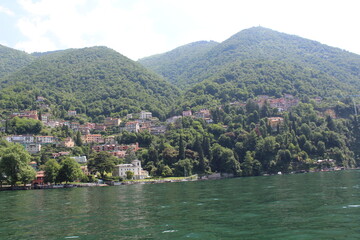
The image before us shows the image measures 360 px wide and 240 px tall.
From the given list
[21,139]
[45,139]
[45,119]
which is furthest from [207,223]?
[45,119]

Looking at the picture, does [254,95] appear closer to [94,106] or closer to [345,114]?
[345,114]

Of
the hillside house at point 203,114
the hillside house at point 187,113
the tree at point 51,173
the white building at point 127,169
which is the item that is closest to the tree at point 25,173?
the tree at point 51,173

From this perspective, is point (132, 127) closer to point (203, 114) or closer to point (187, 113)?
point (187, 113)

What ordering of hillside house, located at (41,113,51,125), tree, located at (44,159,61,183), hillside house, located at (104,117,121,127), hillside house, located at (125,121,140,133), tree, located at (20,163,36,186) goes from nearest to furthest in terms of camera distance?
tree, located at (20,163,36,186)
tree, located at (44,159,61,183)
hillside house, located at (41,113,51,125)
hillside house, located at (125,121,140,133)
hillside house, located at (104,117,121,127)

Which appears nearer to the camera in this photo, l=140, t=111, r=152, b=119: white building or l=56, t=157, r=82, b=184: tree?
l=56, t=157, r=82, b=184: tree

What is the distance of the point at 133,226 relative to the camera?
19984 mm

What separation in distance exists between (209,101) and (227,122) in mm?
44466

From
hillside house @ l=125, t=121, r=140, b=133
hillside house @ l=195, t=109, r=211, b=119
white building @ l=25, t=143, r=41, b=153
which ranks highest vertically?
hillside house @ l=195, t=109, r=211, b=119

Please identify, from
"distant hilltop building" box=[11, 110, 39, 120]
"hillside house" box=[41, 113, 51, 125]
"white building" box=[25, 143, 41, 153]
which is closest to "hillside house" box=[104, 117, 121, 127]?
"hillside house" box=[41, 113, 51, 125]

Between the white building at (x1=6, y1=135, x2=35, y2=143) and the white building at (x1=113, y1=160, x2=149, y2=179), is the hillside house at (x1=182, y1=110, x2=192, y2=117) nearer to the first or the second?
the white building at (x1=6, y1=135, x2=35, y2=143)

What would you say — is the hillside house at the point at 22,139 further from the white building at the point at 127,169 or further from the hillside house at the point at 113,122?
the hillside house at the point at 113,122

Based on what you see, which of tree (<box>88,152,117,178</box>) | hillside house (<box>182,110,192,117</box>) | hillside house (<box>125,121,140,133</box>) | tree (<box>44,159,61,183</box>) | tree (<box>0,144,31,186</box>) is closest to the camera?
tree (<box>0,144,31,186</box>)

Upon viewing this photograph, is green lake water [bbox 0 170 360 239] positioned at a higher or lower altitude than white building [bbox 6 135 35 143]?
lower

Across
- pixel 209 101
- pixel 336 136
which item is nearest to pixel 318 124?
pixel 336 136
